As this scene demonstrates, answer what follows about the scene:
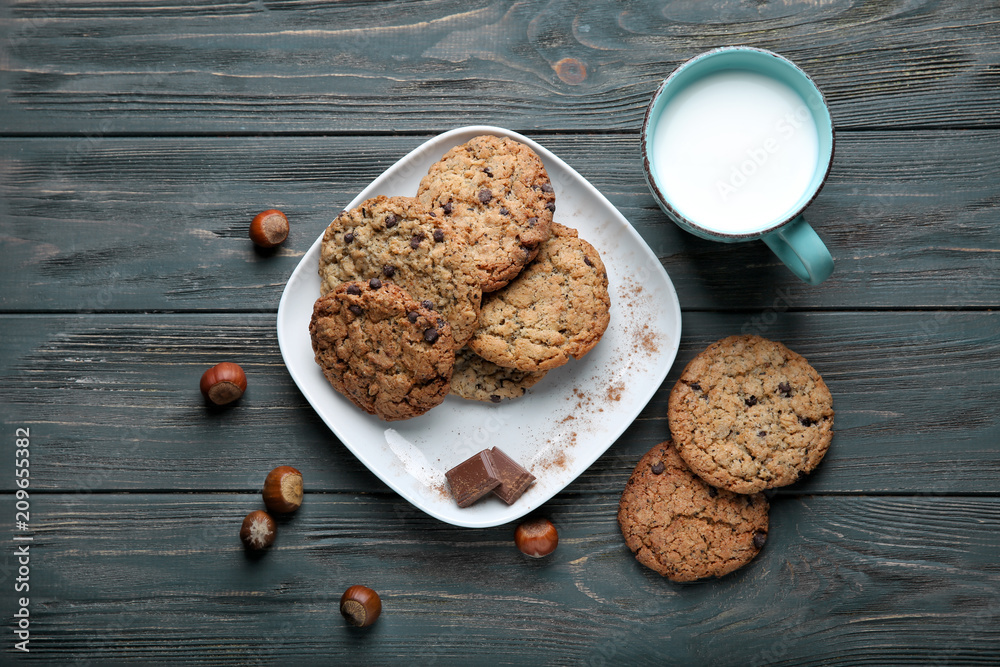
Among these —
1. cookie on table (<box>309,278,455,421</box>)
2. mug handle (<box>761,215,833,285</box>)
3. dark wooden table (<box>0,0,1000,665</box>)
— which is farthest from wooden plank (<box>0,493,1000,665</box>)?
mug handle (<box>761,215,833,285</box>)

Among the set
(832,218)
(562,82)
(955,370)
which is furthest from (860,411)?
(562,82)

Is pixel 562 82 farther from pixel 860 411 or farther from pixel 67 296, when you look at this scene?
pixel 67 296

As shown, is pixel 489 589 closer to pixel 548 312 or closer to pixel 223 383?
pixel 548 312

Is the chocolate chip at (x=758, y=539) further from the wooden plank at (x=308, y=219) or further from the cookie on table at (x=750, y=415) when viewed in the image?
the wooden plank at (x=308, y=219)

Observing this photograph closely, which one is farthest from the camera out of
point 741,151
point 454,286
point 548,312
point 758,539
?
point 758,539

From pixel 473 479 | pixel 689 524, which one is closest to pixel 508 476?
pixel 473 479

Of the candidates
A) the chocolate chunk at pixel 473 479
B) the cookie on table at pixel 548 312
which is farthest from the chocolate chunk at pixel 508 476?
the cookie on table at pixel 548 312
